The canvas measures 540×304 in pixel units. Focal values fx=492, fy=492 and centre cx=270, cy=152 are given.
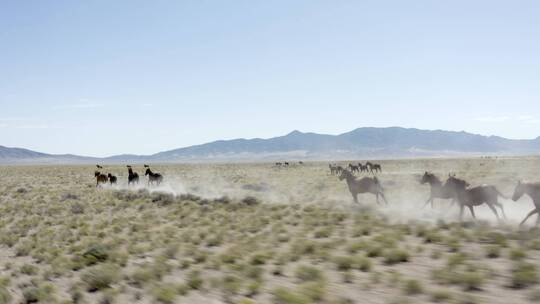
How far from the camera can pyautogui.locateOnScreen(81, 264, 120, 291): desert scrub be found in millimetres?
11336

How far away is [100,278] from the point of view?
11.6 m

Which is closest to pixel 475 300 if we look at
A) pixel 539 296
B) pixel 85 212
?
pixel 539 296

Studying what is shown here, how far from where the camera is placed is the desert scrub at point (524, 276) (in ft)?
30.6

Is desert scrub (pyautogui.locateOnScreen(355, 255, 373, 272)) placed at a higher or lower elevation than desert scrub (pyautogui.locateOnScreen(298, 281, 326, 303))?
higher

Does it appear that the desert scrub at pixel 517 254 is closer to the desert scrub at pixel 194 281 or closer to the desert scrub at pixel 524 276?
the desert scrub at pixel 524 276

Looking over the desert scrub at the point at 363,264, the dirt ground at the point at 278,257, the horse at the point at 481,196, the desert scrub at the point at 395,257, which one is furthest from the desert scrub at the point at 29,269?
the horse at the point at 481,196

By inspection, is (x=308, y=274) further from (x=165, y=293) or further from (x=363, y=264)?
(x=165, y=293)

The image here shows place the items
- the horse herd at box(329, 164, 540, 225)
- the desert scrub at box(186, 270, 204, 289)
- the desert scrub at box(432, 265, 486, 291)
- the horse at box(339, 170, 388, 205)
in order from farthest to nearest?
the horse at box(339, 170, 388, 205) < the horse herd at box(329, 164, 540, 225) < the desert scrub at box(186, 270, 204, 289) < the desert scrub at box(432, 265, 486, 291)

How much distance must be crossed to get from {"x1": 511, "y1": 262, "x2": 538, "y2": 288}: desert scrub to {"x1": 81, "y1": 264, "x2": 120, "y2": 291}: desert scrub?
865 centimetres

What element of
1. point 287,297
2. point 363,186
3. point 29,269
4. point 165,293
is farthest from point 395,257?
point 363,186

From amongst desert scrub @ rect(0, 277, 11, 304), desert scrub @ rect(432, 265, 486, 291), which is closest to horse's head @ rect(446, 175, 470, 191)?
desert scrub @ rect(432, 265, 486, 291)

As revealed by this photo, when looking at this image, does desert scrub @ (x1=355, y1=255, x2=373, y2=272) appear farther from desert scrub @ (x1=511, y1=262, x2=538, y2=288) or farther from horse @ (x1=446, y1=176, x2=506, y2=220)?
horse @ (x1=446, y1=176, x2=506, y2=220)

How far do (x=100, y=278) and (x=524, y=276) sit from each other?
30.1 feet

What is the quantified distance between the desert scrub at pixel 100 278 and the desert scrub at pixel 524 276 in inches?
341
